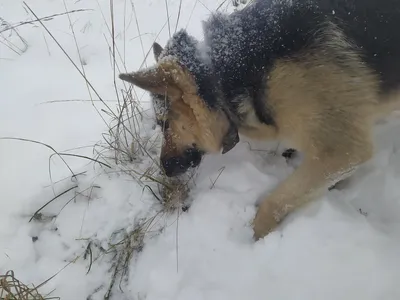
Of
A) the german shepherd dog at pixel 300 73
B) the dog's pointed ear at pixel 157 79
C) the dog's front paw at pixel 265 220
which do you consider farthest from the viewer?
the dog's front paw at pixel 265 220

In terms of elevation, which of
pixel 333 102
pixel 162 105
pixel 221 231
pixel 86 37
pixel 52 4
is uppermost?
pixel 52 4

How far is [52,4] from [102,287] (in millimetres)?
2954

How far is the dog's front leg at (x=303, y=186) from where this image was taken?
2254 mm

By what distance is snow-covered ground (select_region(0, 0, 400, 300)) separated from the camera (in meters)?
2.23

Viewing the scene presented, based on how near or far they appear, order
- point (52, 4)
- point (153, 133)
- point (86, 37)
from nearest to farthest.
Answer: point (153, 133) → point (86, 37) → point (52, 4)

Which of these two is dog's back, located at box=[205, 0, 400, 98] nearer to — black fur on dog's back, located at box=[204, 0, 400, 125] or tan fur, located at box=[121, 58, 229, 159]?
black fur on dog's back, located at box=[204, 0, 400, 125]

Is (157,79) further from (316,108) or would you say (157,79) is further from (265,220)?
(265,220)

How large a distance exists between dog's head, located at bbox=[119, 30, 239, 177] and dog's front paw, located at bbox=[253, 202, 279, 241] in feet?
1.23

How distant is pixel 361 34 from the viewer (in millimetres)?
2166

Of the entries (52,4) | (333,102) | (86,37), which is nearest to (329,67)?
(333,102)

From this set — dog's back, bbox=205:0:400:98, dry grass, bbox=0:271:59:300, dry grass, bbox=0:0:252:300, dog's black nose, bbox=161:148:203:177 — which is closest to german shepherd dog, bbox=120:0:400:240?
dog's back, bbox=205:0:400:98

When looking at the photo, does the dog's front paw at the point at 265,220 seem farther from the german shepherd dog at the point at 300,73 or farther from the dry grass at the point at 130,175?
the dry grass at the point at 130,175

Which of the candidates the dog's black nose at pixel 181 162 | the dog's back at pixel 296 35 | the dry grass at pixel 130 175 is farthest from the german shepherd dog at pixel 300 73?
the dry grass at pixel 130 175

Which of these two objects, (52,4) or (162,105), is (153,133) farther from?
(52,4)
